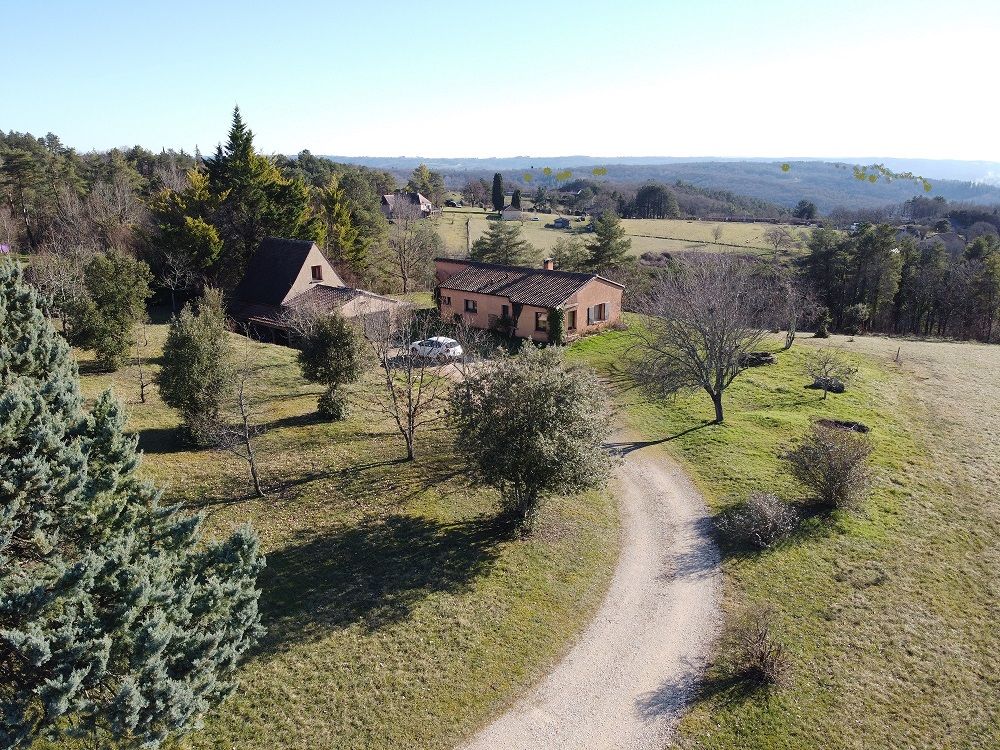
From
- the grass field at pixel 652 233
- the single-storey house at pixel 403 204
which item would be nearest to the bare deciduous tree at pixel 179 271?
the single-storey house at pixel 403 204

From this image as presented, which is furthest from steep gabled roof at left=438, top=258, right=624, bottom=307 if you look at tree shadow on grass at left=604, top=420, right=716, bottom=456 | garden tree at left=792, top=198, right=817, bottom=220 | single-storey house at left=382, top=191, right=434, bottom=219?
garden tree at left=792, top=198, right=817, bottom=220

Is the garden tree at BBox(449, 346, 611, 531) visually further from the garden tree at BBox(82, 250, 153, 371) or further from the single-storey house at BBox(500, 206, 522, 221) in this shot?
the single-storey house at BBox(500, 206, 522, 221)

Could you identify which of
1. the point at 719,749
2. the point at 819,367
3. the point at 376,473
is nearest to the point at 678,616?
the point at 719,749

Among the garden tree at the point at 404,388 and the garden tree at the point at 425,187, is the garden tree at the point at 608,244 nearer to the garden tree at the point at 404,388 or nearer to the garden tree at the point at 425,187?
the garden tree at the point at 404,388

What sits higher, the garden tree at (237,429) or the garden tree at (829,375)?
the garden tree at (237,429)

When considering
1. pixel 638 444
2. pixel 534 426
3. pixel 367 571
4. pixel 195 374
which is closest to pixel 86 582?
pixel 367 571

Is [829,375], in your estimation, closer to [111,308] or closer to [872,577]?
[872,577]
